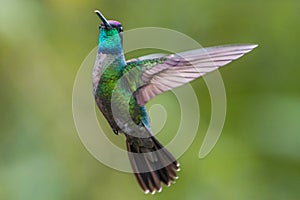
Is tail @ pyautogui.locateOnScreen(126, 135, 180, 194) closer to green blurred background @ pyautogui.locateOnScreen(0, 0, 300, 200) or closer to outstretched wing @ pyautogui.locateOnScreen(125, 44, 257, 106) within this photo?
outstretched wing @ pyautogui.locateOnScreen(125, 44, 257, 106)

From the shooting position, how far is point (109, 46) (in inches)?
17.3

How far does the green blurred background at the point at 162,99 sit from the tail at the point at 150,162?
0.69 meters

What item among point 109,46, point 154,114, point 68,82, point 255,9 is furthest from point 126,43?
point 255,9

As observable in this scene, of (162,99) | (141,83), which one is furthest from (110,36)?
(162,99)

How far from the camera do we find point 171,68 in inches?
19.3

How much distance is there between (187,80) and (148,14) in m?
1.03

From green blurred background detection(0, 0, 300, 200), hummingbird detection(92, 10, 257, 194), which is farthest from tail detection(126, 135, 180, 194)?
green blurred background detection(0, 0, 300, 200)

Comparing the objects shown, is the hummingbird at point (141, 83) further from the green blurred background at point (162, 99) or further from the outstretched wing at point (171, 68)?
the green blurred background at point (162, 99)

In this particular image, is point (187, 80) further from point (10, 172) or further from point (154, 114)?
point (10, 172)

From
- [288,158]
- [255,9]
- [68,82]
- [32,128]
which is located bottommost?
[288,158]

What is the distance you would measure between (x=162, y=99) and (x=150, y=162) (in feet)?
2.50

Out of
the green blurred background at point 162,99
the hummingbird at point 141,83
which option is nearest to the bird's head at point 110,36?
the hummingbird at point 141,83

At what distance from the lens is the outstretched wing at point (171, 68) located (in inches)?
17.7

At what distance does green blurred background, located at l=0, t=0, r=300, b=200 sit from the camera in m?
1.35
